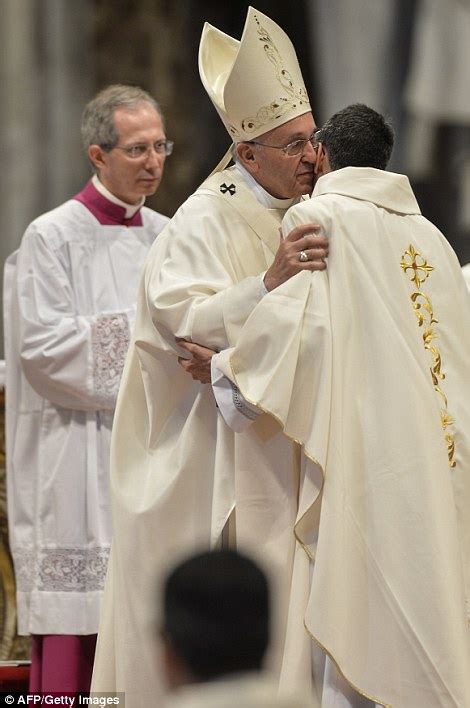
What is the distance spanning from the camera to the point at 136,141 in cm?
534

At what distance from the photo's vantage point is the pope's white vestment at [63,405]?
5.07 meters

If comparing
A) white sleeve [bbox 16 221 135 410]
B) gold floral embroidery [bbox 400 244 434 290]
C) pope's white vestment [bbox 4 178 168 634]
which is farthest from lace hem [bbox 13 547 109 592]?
gold floral embroidery [bbox 400 244 434 290]

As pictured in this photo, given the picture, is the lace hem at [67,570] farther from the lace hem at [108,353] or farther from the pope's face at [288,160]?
the pope's face at [288,160]

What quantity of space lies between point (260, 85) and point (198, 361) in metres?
0.89

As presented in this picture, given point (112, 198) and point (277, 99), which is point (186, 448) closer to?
point (277, 99)

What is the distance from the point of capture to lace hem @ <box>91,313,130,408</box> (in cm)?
508

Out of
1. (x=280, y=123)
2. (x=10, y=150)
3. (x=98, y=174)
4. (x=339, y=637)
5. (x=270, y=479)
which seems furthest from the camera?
(x=10, y=150)

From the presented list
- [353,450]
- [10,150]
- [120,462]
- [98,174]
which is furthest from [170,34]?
[353,450]

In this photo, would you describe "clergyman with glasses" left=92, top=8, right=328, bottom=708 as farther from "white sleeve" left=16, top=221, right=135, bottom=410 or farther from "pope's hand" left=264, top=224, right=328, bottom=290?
"white sleeve" left=16, top=221, right=135, bottom=410

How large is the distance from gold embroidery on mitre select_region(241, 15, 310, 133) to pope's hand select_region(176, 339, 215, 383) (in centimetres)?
71

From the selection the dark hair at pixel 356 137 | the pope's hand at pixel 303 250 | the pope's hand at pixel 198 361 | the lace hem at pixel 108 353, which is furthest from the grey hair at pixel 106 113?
the pope's hand at pixel 303 250

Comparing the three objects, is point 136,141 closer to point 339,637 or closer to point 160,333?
point 160,333

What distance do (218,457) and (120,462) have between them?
0.35m

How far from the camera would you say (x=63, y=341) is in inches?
200
